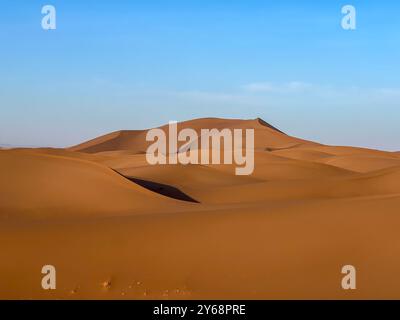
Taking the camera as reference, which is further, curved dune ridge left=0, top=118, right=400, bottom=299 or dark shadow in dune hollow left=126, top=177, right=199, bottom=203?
dark shadow in dune hollow left=126, top=177, right=199, bottom=203

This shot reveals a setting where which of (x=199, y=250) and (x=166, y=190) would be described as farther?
(x=166, y=190)

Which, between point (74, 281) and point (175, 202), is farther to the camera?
point (175, 202)

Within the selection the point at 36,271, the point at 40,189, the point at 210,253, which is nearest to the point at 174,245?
the point at 210,253

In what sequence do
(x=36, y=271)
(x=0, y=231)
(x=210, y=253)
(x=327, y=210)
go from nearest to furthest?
(x=36, y=271) < (x=210, y=253) < (x=0, y=231) < (x=327, y=210)

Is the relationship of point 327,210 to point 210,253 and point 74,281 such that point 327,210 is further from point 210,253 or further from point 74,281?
point 74,281

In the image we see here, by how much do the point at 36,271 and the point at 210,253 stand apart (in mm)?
2271

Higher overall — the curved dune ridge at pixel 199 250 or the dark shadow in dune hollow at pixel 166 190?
the dark shadow in dune hollow at pixel 166 190

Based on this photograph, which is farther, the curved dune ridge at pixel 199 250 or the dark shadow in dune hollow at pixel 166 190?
the dark shadow in dune hollow at pixel 166 190

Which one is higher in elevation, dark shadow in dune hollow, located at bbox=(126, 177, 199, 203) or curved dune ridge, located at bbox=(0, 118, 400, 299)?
dark shadow in dune hollow, located at bbox=(126, 177, 199, 203)

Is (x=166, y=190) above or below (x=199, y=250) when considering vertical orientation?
above

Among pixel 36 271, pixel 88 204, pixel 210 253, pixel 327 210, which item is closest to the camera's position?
pixel 36 271
